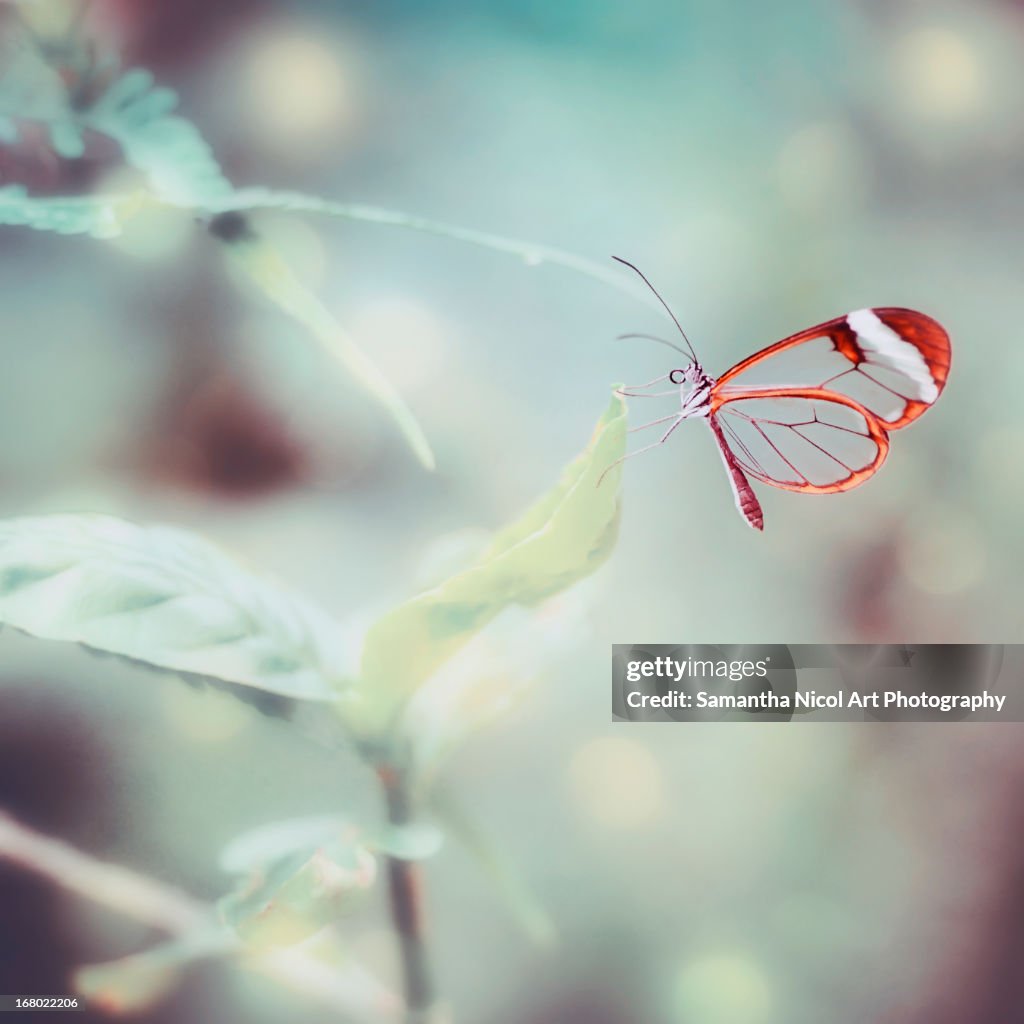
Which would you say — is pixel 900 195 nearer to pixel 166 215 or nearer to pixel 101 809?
pixel 166 215

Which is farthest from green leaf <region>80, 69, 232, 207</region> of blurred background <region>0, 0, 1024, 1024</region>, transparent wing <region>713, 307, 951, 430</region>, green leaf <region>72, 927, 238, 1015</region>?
green leaf <region>72, 927, 238, 1015</region>

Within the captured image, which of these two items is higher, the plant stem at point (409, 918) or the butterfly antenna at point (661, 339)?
the butterfly antenna at point (661, 339)

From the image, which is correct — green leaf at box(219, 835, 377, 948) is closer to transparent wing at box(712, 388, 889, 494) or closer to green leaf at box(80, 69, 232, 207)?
transparent wing at box(712, 388, 889, 494)

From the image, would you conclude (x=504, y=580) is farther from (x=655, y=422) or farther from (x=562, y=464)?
(x=655, y=422)

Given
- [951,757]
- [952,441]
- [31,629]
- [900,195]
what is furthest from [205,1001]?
[900,195]

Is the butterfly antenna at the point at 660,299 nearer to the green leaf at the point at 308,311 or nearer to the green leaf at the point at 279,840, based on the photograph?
the green leaf at the point at 308,311

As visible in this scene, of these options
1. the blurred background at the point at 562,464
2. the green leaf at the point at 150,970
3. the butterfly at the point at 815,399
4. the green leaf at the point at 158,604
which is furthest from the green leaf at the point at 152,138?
the green leaf at the point at 150,970

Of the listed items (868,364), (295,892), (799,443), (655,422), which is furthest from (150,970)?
(868,364)
